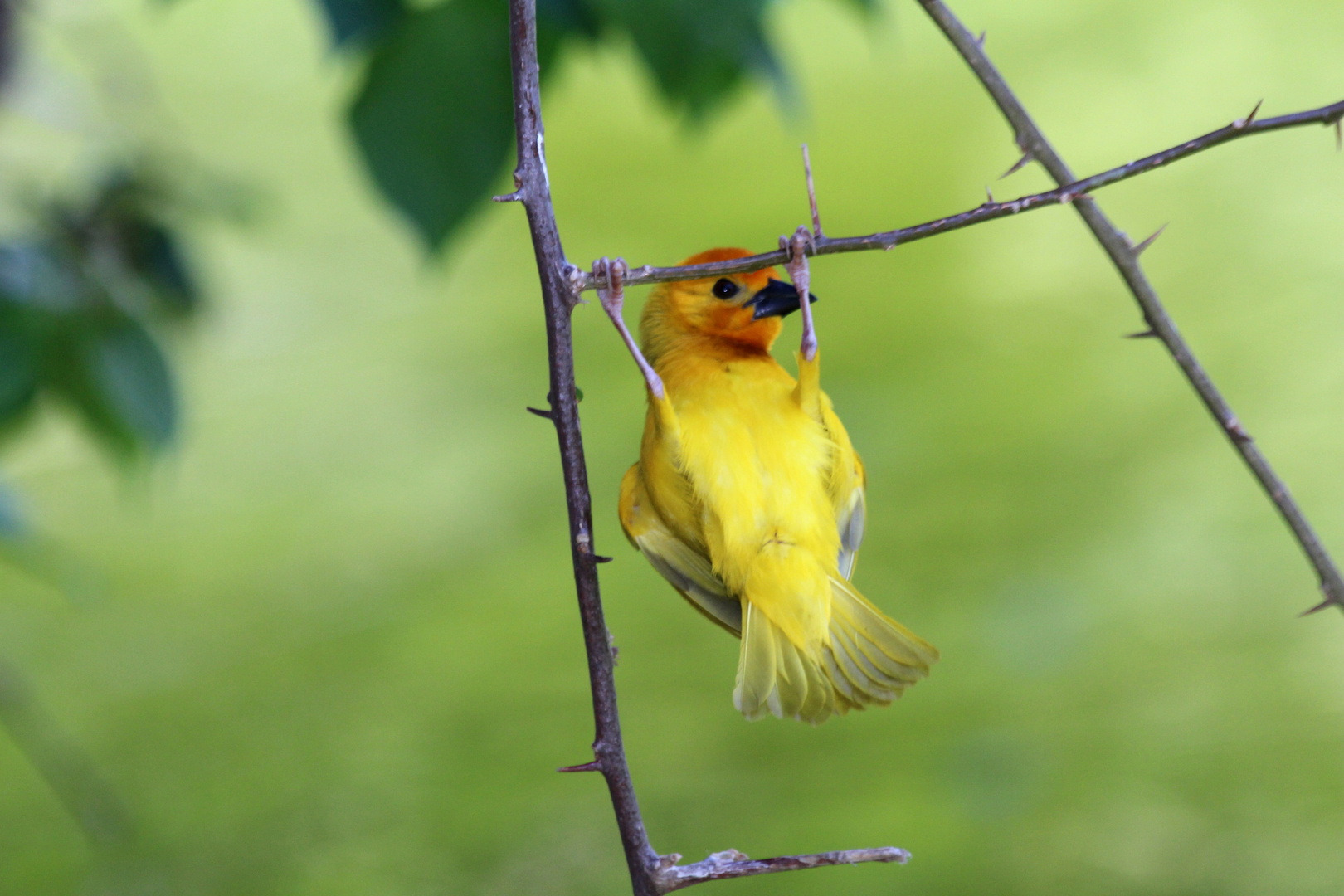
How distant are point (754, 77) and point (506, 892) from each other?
262 cm

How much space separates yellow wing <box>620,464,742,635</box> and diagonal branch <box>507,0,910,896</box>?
10.6 inches

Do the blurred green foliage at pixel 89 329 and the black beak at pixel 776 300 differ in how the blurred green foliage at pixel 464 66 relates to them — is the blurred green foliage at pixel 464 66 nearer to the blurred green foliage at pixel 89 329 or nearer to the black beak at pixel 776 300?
the black beak at pixel 776 300

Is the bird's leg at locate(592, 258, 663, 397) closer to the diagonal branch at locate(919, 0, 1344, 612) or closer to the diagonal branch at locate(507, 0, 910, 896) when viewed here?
the diagonal branch at locate(507, 0, 910, 896)

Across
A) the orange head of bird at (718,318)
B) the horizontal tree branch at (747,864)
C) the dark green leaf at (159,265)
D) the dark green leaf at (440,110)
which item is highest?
the dark green leaf at (159,265)

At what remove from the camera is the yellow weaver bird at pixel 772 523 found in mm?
1053

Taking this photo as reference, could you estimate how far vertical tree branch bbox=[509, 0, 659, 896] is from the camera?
756mm

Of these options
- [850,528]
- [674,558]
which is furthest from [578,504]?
[850,528]

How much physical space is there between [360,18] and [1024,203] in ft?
2.60

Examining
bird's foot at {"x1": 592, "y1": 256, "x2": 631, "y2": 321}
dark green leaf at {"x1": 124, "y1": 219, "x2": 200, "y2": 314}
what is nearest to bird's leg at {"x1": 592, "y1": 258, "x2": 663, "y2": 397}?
bird's foot at {"x1": 592, "y1": 256, "x2": 631, "y2": 321}

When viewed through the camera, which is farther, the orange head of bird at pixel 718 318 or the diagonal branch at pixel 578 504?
the orange head of bird at pixel 718 318

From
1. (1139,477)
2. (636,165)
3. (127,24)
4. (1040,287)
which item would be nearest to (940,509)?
(1139,477)

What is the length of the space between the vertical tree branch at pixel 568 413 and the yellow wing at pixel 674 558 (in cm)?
27

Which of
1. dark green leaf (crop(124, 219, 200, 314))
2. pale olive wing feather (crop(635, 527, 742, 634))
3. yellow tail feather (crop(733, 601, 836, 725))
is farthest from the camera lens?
dark green leaf (crop(124, 219, 200, 314))

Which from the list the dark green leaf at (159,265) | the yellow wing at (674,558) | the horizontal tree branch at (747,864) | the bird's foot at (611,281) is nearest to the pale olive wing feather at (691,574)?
the yellow wing at (674,558)
